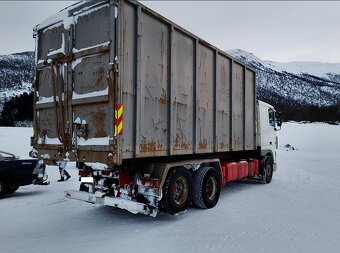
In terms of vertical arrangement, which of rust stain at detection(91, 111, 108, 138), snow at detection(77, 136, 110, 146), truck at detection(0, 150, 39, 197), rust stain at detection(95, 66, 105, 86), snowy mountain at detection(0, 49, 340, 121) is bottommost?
truck at detection(0, 150, 39, 197)

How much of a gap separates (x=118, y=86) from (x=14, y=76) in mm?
103176

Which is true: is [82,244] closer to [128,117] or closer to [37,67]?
[128,117]

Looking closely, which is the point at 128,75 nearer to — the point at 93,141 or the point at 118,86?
the point at 118,86

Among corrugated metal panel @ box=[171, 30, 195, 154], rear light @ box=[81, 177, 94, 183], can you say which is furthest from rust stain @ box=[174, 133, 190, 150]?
rear light @ box=[81, 177, 94, 183]

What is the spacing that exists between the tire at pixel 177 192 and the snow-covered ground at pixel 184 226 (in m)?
0.27

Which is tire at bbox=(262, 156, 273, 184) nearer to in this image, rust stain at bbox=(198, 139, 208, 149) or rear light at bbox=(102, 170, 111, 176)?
rust stain at bbox=(198, 139, 208, 149)

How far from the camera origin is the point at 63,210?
23.0ft

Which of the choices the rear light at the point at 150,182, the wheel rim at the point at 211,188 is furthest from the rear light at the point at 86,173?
the wheel rim at the point at 211,188

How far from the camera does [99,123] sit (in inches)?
209

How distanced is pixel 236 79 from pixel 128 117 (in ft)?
14.4

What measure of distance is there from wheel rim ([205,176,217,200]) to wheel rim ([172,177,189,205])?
975 millimetres

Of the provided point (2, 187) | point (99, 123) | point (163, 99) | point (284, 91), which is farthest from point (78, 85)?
point (284, 91)

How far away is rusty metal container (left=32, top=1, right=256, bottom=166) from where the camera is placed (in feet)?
17.0

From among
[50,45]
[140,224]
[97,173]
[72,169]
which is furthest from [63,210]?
[72,169]
